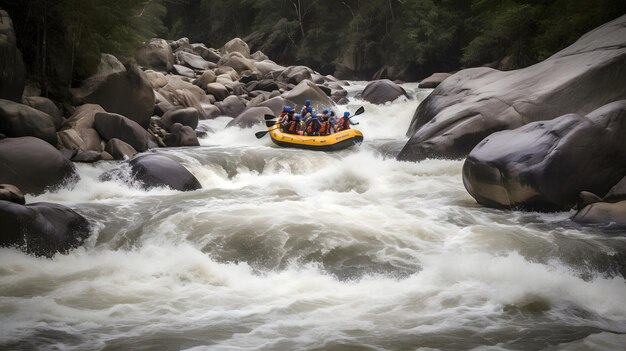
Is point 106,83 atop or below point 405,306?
atop

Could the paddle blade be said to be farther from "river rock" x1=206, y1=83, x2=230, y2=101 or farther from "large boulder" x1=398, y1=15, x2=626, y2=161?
"river rock" x1=206, y1=83, x2=230, y2=101

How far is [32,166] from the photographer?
893 centimetres

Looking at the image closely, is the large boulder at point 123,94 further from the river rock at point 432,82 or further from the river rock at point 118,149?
the river rock at point 432,82

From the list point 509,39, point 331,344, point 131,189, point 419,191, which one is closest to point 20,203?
point 131,189

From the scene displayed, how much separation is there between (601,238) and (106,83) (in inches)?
381

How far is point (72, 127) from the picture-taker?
37.6 ft

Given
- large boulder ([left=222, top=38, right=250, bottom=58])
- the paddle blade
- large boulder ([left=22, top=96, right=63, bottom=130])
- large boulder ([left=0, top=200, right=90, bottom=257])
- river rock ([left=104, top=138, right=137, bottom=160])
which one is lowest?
large boulder ([left=0, top=200, right=90, bottom=257])

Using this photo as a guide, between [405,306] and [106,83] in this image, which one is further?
[106,83]

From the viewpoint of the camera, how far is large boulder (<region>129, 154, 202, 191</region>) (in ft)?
31.8

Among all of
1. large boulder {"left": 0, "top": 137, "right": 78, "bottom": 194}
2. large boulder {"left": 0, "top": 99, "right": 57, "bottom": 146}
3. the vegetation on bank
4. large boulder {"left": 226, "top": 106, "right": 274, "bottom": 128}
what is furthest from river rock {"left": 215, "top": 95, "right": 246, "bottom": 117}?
large boulder {"left": 0, "top": 137, "right": 78, "bottom": 194}

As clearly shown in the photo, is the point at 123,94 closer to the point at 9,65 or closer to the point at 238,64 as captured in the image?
the point at 9,65

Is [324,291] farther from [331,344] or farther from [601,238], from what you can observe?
[601,238]

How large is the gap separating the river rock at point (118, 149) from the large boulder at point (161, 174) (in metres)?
1.27

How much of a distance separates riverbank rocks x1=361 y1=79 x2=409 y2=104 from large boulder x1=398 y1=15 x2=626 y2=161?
6945mm
